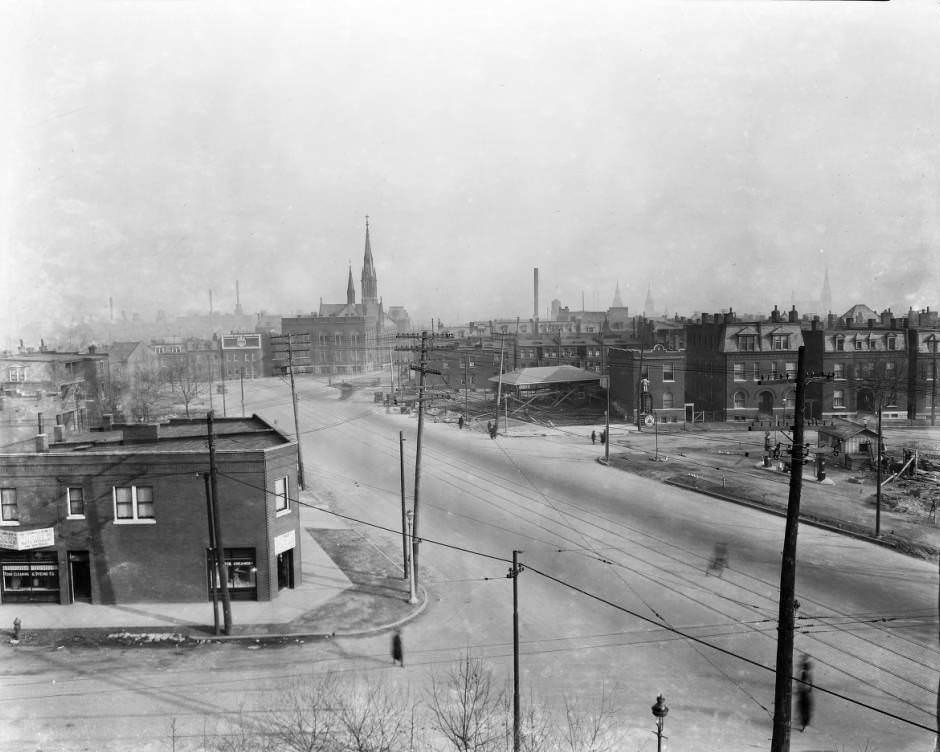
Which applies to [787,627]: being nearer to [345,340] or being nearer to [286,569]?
[286,569]

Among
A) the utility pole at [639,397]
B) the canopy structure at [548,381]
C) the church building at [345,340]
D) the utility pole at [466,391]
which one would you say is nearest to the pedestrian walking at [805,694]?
the utility pole at [639,397]

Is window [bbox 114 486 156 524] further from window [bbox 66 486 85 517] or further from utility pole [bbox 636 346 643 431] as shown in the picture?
utility pole [bbox 636 346 643 431]

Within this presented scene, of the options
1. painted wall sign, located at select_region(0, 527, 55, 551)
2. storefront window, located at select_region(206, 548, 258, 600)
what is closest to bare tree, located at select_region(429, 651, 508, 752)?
storefront window, located at select_region(206, 548, 258, 600)

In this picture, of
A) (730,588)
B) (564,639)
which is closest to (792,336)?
(730,588)

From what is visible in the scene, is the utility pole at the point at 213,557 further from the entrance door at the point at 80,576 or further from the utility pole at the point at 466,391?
the utility pole at the point at 466,391

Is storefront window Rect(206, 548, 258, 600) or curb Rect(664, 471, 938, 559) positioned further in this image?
curb Rect(664, 471, 938, 559)

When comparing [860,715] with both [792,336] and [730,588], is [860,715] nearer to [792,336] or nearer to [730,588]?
[730,588]

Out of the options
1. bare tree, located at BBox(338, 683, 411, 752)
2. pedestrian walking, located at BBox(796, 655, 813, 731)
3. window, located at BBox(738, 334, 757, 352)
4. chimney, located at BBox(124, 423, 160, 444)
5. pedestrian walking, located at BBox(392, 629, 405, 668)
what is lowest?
pedestrian walking, located at BBox(392, 629, 405, 668)
